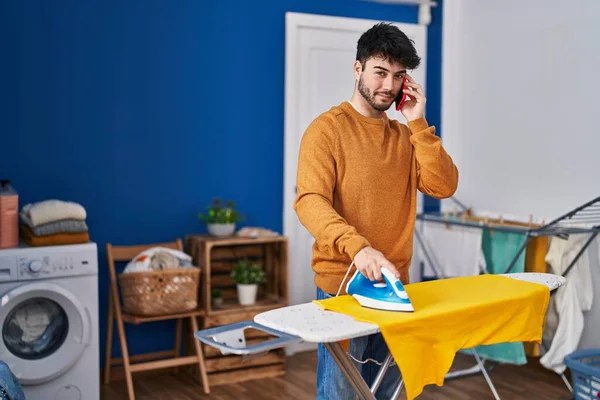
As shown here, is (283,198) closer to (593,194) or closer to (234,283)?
(234,283)

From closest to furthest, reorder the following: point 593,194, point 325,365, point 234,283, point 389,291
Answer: point 389,291, point 325,365, point 593,194, point 234,283

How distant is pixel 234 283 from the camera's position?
14.4 ft

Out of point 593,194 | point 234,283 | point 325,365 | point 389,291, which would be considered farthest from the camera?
point 234,283

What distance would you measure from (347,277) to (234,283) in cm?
222

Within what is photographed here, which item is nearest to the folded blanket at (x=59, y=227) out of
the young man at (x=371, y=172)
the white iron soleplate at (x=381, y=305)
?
the young man at (x=371, y=172)

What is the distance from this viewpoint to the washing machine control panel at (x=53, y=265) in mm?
3361

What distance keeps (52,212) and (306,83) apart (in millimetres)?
1788

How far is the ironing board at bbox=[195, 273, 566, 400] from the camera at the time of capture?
1.73 meters

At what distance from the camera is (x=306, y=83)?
4617 millimetres

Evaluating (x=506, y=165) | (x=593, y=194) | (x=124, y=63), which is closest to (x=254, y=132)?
Result: (x=124, y=63)

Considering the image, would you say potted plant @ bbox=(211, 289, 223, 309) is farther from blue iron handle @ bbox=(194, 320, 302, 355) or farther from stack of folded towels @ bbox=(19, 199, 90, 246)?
blue iron handle @ bbox=(194, 320, 302, 355)

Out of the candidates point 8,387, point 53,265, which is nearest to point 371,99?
point 8,387

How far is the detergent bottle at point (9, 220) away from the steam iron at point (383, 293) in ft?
6.73

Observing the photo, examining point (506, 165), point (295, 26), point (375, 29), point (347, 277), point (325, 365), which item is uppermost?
point (295, 26)
